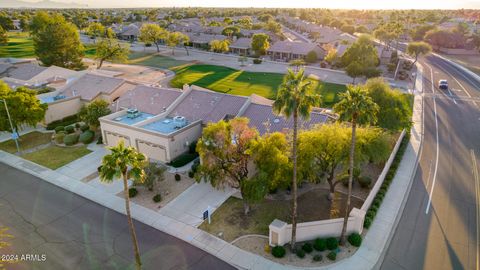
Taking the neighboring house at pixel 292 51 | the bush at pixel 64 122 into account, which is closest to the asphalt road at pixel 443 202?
the bush at pixel 64 122

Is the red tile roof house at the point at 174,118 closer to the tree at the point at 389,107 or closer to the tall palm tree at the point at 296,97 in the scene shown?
the tree at the point at 389,107

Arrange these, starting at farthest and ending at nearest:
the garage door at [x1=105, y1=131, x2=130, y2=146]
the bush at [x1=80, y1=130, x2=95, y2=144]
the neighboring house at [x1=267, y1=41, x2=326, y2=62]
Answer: the neighboring house at [x1=267, y1=41, x2=326, y2=62], the bush at [x1=80, y1=130, x2=95, y2=144], the garage door at [x1=105, y1=131, x2=130, y2=146]

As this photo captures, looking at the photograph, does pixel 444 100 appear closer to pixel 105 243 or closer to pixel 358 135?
pixel 358 135

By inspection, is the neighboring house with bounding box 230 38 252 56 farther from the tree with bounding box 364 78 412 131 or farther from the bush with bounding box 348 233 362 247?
the bush with bounding box 348 233 362 247

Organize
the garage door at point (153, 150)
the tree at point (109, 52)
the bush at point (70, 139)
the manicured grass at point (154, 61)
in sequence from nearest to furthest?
1. the garage door at point (153, 150)
2. the bush at point (70, 139)
3. the tree at point (109, 52)
4. the manicured grass at point (154, 61)

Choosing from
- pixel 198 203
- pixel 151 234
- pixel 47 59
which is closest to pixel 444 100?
pixel 198 203

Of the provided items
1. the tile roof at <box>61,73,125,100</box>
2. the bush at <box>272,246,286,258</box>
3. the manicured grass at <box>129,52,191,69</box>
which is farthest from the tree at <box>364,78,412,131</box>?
the manicured grass at <box>129,52,191,69</box>
